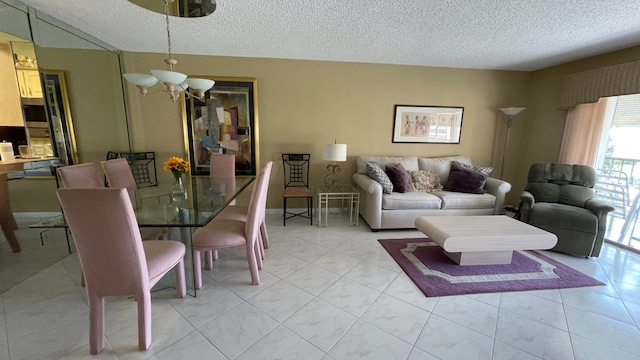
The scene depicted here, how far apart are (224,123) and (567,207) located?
4.47m

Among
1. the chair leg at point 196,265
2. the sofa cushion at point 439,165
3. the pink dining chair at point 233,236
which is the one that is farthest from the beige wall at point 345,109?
the chair leg at point 196,265

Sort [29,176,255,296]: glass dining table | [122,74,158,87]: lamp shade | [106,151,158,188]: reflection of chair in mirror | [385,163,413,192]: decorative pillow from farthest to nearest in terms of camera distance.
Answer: [106,151,158,188]: reflection of chair in mirror, [385,163,413,192]: decorative pillow, [122,74,158,87]: lamp shade, [29,176,255,296]: glass dining table

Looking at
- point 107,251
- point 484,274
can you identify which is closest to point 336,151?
point 484,274

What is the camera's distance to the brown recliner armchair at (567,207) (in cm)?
262

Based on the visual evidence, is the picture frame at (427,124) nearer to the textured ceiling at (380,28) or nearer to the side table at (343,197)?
the textured ceiling at (380,28)

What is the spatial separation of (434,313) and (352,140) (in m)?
2.72

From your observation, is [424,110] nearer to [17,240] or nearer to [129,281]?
[129,281]

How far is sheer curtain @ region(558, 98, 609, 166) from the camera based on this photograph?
3.19 meters

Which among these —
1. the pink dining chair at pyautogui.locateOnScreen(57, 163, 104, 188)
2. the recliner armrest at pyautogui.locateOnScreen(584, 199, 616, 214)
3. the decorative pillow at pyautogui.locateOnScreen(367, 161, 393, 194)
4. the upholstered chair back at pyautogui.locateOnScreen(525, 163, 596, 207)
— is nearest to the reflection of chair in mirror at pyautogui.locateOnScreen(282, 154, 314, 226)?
the decorative pillow at pyautogui.locateOnScreen(367, 161, 393, 194)

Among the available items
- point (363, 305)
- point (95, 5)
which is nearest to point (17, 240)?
point (95, 5)

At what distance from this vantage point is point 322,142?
3932mm

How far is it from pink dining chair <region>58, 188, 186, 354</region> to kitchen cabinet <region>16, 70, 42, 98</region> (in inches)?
83.3

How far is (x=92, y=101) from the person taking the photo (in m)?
3.28

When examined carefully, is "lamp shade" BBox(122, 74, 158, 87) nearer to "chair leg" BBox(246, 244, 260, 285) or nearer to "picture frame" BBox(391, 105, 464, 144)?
"chair leg" BBox(246, 244, 260, 285)
